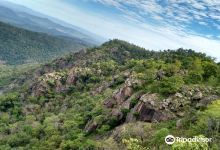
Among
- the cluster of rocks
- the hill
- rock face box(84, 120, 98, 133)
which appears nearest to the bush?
the hill

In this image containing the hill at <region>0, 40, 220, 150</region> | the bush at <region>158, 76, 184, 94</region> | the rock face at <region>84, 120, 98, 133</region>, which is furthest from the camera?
the rock face at <region>84, 120, 98, 133</region>

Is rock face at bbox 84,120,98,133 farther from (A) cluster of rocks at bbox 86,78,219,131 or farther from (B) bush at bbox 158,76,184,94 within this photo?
(B) bush at bbox 158,76,184,94

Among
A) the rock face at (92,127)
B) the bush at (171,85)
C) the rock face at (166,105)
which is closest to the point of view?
the rock face at (166,105)

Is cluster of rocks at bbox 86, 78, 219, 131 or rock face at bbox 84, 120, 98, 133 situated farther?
rock face at bbox 84, 120, 98, 133

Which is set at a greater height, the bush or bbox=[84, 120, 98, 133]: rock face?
the bush

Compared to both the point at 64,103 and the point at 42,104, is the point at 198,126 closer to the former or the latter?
the point at 64,103

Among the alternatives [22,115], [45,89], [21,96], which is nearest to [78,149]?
[22,115]

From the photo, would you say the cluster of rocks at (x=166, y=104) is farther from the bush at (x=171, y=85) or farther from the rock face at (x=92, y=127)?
the rock face at (x=92, y=127)

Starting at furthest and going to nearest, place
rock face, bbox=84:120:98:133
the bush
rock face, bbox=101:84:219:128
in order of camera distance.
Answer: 1. rock face, bbox=84:120:98:133
2. the bush
3. rock face, bbox=101:84:219:128

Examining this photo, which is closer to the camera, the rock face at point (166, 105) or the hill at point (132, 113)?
the hill at point (132, 113)

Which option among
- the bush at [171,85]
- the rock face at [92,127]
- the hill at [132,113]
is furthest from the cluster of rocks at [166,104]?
the rock face at [92,127]

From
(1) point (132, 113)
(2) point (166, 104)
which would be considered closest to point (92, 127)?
(1) point (132, 113)

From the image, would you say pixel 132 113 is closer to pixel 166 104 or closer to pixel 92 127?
pixel 166 104
